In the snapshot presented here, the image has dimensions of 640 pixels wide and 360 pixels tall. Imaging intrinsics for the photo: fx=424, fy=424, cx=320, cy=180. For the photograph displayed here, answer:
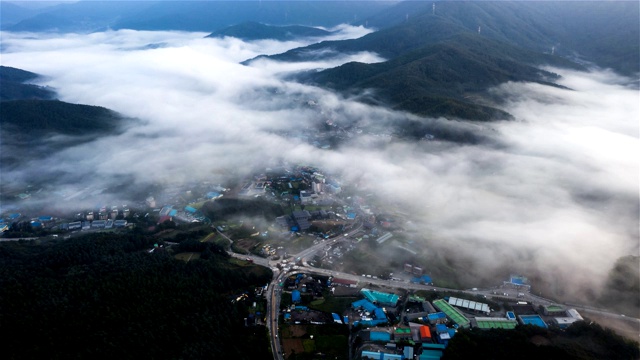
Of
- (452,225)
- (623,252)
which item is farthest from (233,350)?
(623,252)

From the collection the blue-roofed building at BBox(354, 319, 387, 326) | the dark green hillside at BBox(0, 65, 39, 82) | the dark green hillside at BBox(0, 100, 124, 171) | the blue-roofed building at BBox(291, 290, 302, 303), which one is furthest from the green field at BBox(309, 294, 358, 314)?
the dark green hillside at BBox(0, 65, 39, 82)

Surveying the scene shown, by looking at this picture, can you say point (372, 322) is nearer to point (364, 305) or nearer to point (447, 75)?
point (364, 305)

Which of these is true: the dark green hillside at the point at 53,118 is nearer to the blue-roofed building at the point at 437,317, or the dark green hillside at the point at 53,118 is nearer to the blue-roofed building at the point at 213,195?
the blue-roofed building at the point at 213,195

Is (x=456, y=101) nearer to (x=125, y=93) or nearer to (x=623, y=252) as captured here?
(x=623, y=252)

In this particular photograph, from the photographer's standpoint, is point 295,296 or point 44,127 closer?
point 295,296

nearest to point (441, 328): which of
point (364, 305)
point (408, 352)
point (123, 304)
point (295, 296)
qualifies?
point (408, 352)

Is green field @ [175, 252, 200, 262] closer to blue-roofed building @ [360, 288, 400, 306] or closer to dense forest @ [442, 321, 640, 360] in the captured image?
blue-roofed building @ [360, 288, 400, 306]

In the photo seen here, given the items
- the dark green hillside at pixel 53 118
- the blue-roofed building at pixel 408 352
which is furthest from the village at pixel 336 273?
the dark green hillside at pixel 53 118
